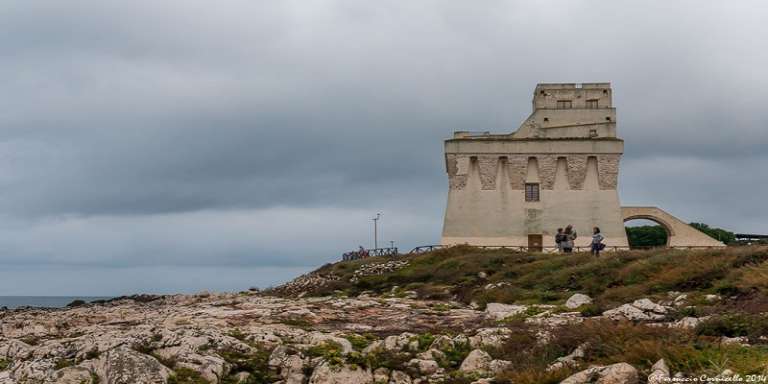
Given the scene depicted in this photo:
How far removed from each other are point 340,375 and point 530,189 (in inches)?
1558

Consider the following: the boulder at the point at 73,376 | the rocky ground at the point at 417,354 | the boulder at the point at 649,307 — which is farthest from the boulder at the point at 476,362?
the boulder at the point at 73,376

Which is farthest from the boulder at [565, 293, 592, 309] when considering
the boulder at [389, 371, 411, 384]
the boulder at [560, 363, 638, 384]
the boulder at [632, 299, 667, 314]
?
the boulder at [560, 363, 638, 384]

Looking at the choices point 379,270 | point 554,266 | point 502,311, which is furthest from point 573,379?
point 379,270

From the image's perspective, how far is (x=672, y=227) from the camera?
52.7m

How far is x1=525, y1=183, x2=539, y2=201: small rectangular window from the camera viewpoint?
51.7 meters

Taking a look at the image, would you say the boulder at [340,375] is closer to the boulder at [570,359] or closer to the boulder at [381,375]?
the boulder at [381,375]

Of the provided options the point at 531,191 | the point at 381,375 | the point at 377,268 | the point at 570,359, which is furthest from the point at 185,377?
the point at 531,191

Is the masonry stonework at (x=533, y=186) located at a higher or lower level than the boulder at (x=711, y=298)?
higher

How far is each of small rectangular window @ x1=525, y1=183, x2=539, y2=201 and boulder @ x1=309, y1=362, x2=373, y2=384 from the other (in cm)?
3910

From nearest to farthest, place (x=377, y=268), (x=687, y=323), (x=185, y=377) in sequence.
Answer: (x=185, y=377)
(x=687, y=323)
(x=377, y=268)

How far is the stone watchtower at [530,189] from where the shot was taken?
5122 cm

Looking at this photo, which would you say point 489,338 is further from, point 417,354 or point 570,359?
point 570,359

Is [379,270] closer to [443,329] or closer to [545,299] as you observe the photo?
[545,299]

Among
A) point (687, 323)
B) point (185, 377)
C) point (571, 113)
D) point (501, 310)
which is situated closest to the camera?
point (185, 377)
